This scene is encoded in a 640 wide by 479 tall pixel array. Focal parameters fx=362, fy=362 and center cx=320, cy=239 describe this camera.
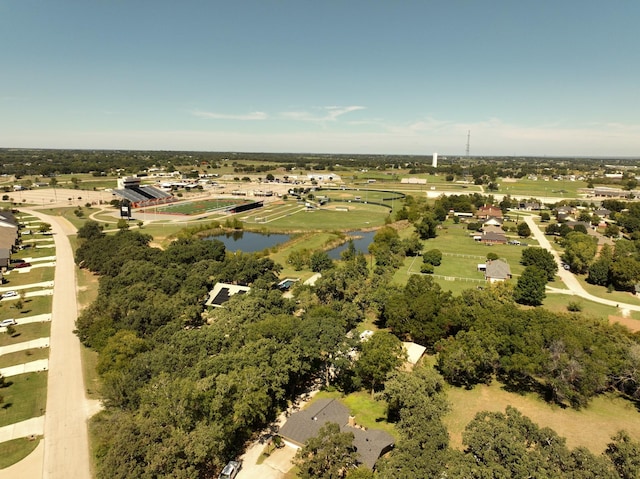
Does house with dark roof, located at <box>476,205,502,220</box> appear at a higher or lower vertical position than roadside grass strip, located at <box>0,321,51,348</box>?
higher

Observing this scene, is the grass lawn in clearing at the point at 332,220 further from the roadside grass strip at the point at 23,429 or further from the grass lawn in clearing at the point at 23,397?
the roadside grass strip at the point at 23,429

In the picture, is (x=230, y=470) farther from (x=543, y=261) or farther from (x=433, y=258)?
(x=543, y=261)

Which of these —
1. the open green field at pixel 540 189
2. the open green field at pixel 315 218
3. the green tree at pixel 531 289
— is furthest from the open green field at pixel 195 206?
the open green field at pixel 540 189

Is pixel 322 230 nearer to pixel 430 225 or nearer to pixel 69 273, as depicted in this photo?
pixel 430 225

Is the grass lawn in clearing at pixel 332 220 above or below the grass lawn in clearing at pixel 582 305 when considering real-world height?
above

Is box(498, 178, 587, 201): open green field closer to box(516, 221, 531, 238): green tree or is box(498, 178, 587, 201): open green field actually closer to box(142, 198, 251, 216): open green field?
box(516, 221, 531, 238): green tree

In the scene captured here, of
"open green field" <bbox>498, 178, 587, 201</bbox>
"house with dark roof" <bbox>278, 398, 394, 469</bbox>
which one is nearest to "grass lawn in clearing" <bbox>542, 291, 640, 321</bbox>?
"house with dark roof" <bbox>278, 398, 394, 469</bbox>

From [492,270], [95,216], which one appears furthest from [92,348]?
[95,216]
